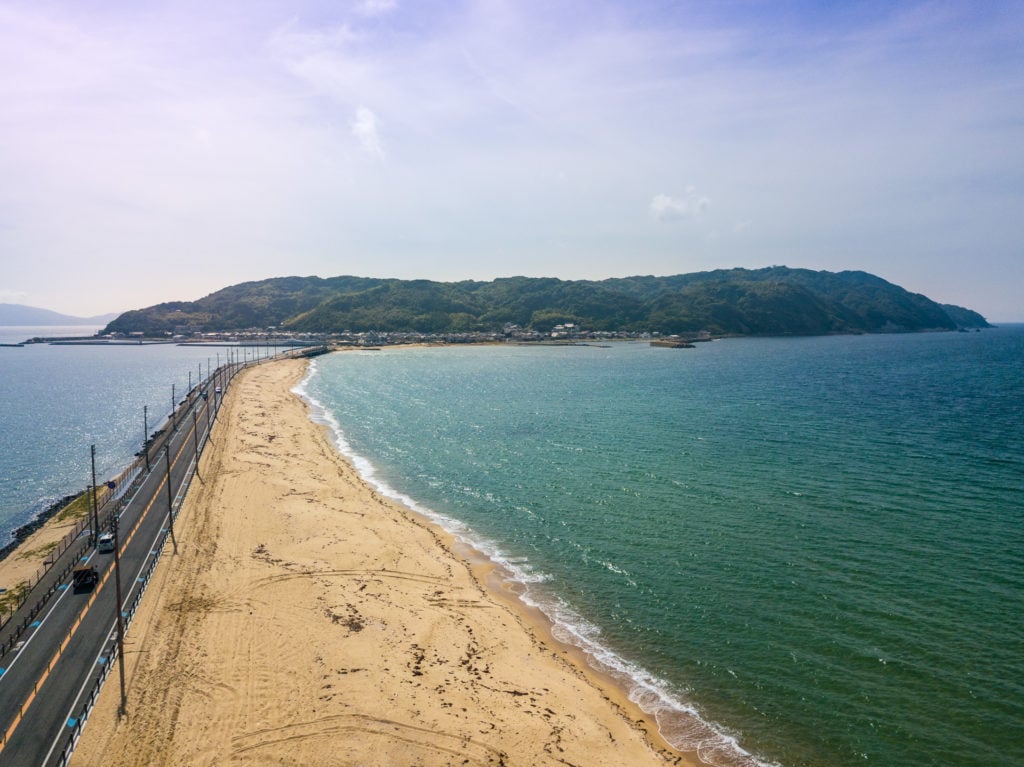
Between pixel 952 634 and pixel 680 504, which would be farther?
pixel 680 504

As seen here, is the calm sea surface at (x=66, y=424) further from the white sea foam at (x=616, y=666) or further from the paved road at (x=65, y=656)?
the white sea foam at (x=616, y=666)

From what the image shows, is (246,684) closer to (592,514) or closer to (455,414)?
(592,514)

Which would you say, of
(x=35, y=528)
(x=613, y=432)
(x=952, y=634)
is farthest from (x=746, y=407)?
(x=35, y=528)

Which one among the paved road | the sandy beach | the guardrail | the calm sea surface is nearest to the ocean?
the calm sea surface

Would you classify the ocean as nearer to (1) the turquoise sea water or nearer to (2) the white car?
Answer: (1) the turquoise sea water

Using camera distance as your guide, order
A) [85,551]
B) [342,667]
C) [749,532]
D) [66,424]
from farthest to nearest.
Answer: [66,424] < [749,532] < [85,551] < [342,667]

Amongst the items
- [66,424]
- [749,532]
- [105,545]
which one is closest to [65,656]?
[105,545]

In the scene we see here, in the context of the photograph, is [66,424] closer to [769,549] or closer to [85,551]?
[85,551]
